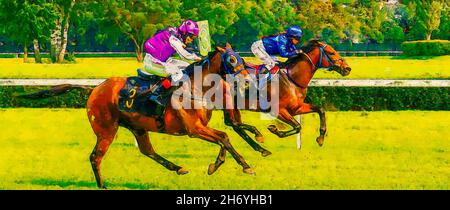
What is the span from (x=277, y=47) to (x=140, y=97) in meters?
2.82

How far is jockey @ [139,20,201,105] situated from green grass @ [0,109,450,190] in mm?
1061

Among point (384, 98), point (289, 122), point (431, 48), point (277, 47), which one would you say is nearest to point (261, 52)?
point (277, 47)

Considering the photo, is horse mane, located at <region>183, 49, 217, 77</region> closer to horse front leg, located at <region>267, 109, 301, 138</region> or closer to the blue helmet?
horse front leg, located at <region>267, 109, 301, 138</region>

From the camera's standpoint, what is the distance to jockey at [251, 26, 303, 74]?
10.0 metres

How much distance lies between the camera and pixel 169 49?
8.21m

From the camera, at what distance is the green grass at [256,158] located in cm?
818

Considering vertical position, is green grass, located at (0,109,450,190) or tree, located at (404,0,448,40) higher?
green grass, located at (0,109,450,190)

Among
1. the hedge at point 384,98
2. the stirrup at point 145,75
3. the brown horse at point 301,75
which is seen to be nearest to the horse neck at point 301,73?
the brown horse at point 301,75

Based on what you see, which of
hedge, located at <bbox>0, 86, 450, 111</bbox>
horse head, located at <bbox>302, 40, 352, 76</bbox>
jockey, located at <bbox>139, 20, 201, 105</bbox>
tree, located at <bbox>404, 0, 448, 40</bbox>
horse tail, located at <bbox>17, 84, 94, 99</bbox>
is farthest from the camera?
tree, located at <bbox>404, 0, 448, 40</bbox>

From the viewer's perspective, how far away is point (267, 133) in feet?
40.9

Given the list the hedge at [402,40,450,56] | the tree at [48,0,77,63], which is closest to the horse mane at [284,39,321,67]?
the tree at [48,0,77,63]

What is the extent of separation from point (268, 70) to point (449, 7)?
33365 millimetres
